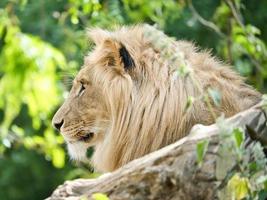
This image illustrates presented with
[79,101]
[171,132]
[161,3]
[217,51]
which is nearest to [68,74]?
[79,101]

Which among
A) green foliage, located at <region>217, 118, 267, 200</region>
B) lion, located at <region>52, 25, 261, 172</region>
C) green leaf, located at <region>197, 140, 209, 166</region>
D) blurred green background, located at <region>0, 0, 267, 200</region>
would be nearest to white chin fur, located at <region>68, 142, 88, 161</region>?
lion, located at <region>52, 25, 261, 172</region>

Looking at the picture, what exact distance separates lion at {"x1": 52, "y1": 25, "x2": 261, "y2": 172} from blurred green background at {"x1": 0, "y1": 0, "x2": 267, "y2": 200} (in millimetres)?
217

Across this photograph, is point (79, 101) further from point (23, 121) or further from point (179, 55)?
point (23, 121)

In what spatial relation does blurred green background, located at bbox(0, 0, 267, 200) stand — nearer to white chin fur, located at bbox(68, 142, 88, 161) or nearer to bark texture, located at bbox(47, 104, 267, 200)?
white chin fur, located at bbox(68, 142, 88, 161)

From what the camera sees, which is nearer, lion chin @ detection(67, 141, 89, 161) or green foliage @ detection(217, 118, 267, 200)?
green foliage @ detection(217, 118, 267, 200)

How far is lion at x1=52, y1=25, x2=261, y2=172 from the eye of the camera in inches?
241

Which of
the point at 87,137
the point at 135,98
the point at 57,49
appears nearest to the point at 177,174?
the point at 135,98

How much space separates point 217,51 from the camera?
10984 mm

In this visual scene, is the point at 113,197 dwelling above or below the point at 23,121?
above

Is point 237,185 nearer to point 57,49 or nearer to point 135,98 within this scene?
point 135,98

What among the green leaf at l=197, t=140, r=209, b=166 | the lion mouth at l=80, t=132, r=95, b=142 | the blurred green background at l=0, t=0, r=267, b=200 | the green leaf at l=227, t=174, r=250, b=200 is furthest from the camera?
the lion mouth at l=80, t=132, r=95, b=142

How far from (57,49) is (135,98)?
438cm

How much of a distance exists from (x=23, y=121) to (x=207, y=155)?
8.69 m

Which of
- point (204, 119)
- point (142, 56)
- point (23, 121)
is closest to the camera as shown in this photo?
point (204, 119)
